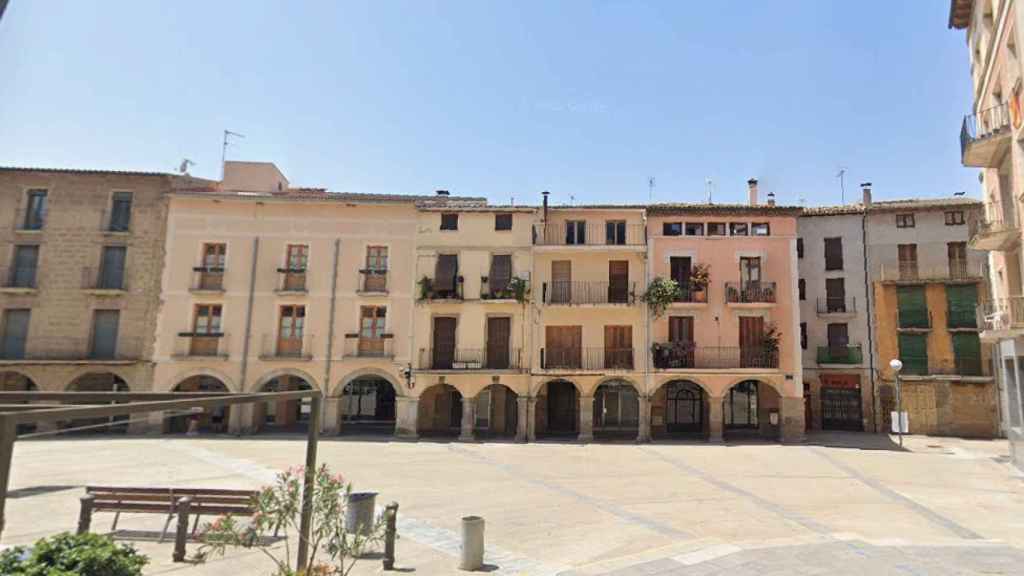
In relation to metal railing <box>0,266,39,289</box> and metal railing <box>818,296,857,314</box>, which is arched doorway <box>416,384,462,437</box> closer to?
metal railing <box>0,266,39,289</box>

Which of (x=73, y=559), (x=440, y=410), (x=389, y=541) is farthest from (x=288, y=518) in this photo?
(x=440, y=410)

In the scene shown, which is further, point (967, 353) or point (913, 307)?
point (913, 307)

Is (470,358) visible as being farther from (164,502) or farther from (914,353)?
(914,353)

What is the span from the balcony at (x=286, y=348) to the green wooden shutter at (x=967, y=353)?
106 feet

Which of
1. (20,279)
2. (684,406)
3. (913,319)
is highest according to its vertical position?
(20,279)

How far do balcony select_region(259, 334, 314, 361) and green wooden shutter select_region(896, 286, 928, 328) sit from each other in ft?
99.6

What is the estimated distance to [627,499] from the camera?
1459cm

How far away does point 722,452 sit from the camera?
77.3ft

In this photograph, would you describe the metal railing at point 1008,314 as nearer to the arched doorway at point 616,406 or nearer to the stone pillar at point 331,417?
the arched doorway at point 616,406

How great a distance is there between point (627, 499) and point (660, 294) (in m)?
14.3

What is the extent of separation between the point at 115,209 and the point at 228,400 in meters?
28.1

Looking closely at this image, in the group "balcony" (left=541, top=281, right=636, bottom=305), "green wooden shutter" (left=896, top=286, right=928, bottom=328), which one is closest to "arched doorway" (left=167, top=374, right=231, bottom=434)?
"balcony" (left=541, top=281, right=636, bottom=305)

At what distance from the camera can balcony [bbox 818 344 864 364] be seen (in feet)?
105

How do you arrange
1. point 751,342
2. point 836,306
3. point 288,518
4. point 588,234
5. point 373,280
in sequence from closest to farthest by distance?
1. point 288,518
2. point 751,342
3. point 373,280
4. point 588,234
5. point 836,306
